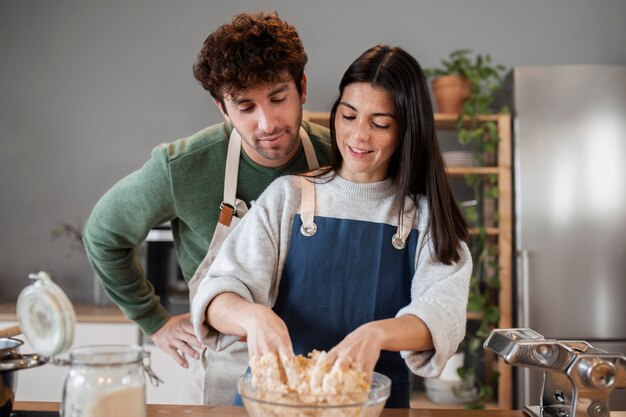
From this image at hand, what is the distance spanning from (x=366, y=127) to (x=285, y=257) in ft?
1.05

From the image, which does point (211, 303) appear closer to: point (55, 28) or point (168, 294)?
point (168, 294)

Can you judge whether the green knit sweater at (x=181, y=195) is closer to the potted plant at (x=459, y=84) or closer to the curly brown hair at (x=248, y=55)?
the curly brown hair at (x=248, y=55)

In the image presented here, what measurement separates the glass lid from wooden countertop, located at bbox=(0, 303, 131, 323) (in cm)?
218

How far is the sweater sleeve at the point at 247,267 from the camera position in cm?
117

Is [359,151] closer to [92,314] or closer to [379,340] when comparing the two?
[379,340]

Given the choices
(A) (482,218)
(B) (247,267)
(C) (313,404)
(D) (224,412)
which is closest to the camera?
(C) (313,404)

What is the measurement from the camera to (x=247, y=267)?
Answer: 1.23 m

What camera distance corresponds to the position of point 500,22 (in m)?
3.64

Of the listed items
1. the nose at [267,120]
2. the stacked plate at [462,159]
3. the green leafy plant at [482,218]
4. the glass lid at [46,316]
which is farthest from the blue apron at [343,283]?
the stacked plate at [462,159]

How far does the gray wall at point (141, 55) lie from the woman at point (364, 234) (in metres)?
2.34

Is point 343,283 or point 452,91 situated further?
point 452,91

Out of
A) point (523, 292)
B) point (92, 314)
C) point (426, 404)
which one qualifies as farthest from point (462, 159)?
point (92, 314)

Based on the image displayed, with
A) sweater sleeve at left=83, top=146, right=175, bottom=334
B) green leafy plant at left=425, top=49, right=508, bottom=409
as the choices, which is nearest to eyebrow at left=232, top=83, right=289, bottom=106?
sweater sleeve at left=83, top=146, right=175, bottom=334

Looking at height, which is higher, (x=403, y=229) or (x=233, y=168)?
(x=233, y=168)
